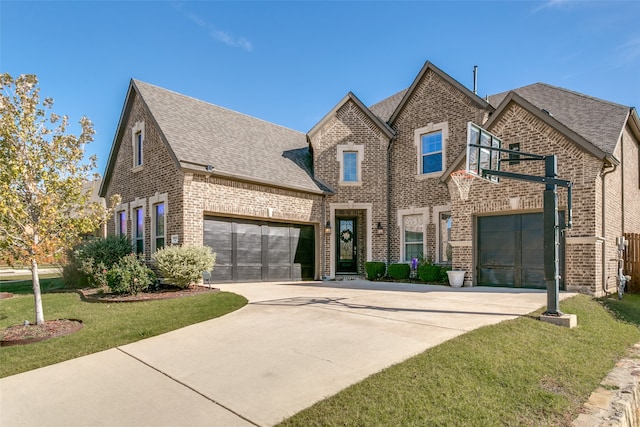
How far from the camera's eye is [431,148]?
15.3 meters

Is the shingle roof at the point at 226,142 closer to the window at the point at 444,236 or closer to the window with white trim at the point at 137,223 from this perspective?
the window with white trim at the point at 137,223

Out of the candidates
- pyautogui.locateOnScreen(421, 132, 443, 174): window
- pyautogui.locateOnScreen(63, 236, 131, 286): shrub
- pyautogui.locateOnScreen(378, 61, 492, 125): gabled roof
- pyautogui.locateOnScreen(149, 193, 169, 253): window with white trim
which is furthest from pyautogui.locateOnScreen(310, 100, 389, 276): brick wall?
pyautogui.locateOnScreen(63, 236, 131, 286): shrub

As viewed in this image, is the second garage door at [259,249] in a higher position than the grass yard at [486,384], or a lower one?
higher

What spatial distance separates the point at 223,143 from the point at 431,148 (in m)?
8.43

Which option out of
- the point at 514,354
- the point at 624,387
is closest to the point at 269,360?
the point at 514,354

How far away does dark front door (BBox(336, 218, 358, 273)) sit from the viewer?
54.6 ft

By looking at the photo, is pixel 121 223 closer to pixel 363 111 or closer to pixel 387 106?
pixel 363 111

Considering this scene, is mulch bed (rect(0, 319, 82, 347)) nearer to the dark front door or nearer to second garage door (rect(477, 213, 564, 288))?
the dark front door

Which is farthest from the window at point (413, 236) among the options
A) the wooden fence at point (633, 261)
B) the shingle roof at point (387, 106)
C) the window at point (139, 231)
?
the window at point (139, 231)

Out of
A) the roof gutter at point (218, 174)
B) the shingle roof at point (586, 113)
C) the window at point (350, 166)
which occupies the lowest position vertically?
the roof gutter at point (218, 174)

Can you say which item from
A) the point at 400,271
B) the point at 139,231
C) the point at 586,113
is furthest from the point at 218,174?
the point at 586,113

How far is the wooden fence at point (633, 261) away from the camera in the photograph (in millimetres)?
12211

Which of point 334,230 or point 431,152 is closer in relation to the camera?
point 431,152

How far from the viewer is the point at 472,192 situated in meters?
12.6
